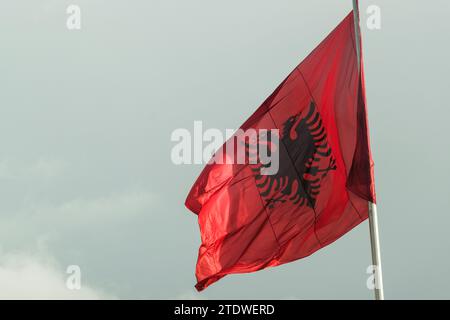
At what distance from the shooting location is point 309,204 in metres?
17.7

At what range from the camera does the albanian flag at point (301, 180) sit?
56.5ft

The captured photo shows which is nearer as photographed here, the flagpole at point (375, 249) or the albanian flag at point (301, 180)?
the flagpole at point (375, 249)

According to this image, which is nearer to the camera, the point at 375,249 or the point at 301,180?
the point at 375,249

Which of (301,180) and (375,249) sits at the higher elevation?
(301,180)

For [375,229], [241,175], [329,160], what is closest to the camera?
[375,229]

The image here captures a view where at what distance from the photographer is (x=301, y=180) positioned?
17984 mm

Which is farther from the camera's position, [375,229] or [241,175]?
[241,175]

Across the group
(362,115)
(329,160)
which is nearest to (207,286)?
(329,160)

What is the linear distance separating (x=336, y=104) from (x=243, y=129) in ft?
8.24

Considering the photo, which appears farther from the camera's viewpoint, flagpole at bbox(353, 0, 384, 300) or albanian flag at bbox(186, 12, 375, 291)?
albanian flag at bbox(186, 12, 375, 291)

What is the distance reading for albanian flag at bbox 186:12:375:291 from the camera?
1723 centimetres

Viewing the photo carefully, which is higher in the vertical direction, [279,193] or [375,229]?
[279,193]

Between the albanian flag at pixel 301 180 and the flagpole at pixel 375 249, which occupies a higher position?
the albanian flag at pixel 301 180

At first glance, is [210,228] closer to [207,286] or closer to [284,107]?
[207,286]
